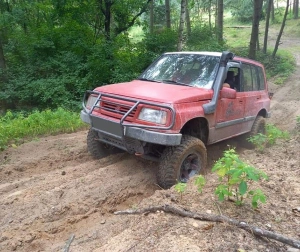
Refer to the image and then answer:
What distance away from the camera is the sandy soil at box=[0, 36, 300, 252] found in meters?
2.85

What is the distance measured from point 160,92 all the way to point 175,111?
0.55m

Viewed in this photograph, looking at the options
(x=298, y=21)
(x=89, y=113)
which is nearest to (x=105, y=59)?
(x=89, y=113)

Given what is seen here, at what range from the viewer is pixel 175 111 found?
4.11 metres

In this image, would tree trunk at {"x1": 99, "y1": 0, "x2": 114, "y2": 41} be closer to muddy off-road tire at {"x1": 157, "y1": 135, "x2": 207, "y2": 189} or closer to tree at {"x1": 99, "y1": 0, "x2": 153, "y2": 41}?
tree at {"x1": 99, "y1": 0, "x2": 153, "y2": 41}

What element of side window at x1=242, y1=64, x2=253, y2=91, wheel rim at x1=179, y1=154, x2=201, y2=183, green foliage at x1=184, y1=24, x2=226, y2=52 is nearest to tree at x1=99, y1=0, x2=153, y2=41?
green foliage at x1=184, y1=24, x2=226, y2=52

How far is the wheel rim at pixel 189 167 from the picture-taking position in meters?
4.70

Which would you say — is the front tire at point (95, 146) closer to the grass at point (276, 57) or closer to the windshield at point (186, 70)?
the windshield at point (186, 70)

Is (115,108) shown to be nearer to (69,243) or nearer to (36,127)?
(69,243)

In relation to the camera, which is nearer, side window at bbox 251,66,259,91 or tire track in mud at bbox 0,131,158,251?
tire track in mud at bbox 0,131,158,251

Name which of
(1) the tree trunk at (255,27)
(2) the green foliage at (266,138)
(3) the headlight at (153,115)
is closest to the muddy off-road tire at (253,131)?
(2) the green foliage at (266,138)

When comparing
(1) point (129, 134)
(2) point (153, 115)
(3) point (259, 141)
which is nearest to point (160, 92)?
(2) point (153, 115)

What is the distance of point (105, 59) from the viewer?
38.7 ft

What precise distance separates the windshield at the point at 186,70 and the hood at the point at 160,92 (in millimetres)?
244

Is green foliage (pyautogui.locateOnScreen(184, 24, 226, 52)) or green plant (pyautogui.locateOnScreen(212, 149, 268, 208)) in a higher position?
green foliage (pyautogui.locateOnScreen(184, 24, 226, 52))
